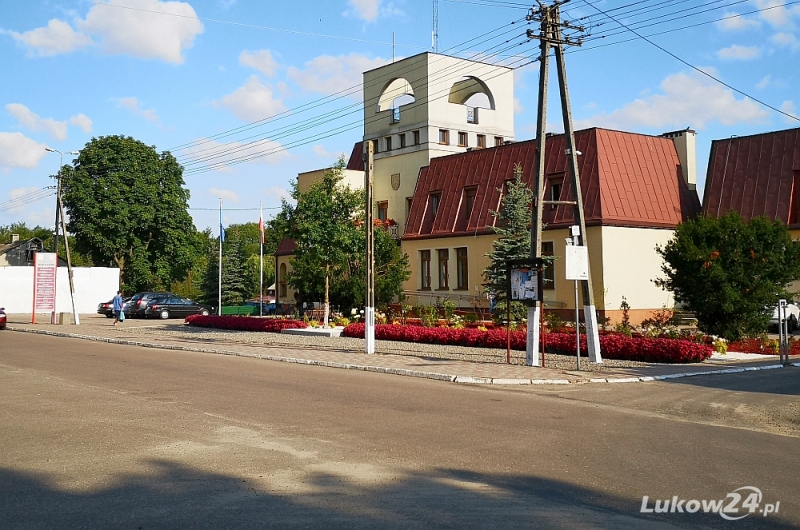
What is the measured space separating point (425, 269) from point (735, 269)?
2165 centimetres

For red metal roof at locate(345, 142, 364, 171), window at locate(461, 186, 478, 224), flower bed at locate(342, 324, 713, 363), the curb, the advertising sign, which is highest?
red metal roof at locate(345, 142, 364, 171)

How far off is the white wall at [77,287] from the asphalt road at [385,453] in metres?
46.9

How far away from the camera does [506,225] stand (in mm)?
32281

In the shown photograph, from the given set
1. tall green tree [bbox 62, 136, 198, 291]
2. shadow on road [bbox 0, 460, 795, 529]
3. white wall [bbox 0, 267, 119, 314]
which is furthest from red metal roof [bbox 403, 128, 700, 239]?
white wall [bbox 0, 267, 119, 314]

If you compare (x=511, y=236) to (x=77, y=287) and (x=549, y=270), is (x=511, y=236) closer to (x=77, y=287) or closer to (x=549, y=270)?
(x=549, y=270)

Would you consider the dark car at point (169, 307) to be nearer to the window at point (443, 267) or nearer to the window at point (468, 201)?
the window at point (443, 267)

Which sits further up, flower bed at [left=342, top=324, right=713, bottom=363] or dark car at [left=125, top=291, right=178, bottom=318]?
dark car at [left=125, top=291, right=178, bottom=318]

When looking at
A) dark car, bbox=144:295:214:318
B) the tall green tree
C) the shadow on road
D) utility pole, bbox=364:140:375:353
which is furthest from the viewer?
the tall green tree

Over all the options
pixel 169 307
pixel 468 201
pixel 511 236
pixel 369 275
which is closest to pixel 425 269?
pixel 468 201

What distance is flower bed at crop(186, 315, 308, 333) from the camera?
32500mm

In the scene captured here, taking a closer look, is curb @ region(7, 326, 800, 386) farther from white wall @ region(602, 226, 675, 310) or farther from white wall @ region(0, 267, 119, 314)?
white wall @ region(0, 267, 119, 314)

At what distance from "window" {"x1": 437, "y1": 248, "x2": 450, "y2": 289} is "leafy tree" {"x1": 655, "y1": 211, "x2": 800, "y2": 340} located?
60.5 feet

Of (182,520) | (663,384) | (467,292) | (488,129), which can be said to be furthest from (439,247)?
(182,520)

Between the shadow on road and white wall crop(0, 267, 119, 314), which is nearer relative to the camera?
the shadow on road
